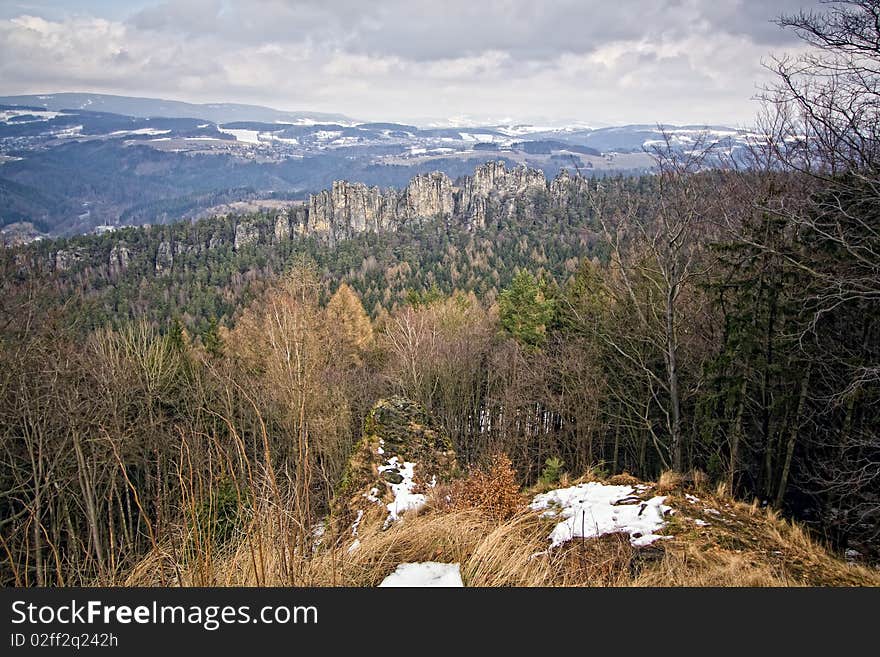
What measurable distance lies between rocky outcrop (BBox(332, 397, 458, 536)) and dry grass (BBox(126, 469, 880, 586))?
65 centimetres

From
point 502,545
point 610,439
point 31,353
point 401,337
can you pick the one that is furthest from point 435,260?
point 502,545

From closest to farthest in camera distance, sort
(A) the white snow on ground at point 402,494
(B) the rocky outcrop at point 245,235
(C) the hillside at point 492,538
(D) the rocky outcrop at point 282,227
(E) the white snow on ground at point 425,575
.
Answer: (C) the hillside at point 492,538, (E) the white snow on ground at point 425,575, (A) the white snow on ground at point 402,494, (B) the rocky outcrop at point 245,235, (D) the rocky outcrop at point 282,227

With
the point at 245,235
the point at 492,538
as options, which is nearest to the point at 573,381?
the point at 492,538

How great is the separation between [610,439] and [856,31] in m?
16.7

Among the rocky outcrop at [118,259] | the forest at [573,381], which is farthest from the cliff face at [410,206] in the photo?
the forest at [573,381]

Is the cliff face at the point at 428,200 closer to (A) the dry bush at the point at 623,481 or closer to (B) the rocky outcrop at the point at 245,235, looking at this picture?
(B) the rocky outcrop at the point at 245,235

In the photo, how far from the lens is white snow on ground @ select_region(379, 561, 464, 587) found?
9.40ft

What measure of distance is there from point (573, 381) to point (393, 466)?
12.2 meters

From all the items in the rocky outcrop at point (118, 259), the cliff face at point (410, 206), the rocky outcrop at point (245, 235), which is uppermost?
the cliff face at point (410, 206)

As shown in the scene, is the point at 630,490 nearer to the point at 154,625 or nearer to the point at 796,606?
the point at 796,606

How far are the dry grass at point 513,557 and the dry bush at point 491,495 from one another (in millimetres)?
155

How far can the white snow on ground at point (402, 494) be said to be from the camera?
5.30 meters

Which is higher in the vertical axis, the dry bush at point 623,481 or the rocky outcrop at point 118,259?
the dry bush at point 623,481

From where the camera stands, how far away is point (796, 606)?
234 centimetres
